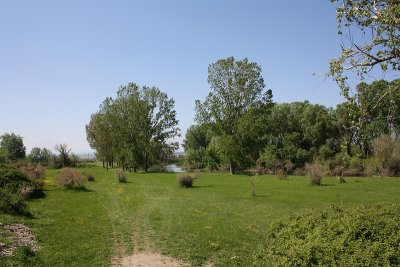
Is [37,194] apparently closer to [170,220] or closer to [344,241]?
[170,220]

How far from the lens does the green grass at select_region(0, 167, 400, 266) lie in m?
13.4

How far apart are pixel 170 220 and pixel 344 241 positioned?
1211 cm

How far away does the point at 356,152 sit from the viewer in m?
10.4

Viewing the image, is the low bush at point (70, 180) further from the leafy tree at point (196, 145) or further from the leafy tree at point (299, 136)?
the leafy tree at point (196, 145)

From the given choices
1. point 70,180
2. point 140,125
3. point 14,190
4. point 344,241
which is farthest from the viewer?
point 140,125

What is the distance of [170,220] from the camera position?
64.1ft

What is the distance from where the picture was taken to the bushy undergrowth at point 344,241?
7934 millimetres

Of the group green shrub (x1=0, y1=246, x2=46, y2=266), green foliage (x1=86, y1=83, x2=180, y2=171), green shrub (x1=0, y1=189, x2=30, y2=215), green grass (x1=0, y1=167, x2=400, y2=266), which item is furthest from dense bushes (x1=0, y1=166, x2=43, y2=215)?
green foliage (x1=86, y1=83, x2=180, y2=171)

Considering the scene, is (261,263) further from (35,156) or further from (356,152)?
(35,156)

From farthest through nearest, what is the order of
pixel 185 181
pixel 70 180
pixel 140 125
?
pixel 140 125 < pixel 185 181 < pixel 70 180

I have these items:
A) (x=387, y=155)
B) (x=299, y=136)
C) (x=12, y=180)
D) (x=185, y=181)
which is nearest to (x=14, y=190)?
(x=12, y=180)

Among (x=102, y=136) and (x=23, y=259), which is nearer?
(x=23, y=259)

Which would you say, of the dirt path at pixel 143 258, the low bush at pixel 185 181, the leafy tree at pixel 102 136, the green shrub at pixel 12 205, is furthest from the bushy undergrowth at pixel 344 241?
the leafy tree at pixel 102 136

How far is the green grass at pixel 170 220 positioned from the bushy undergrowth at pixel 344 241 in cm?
246
